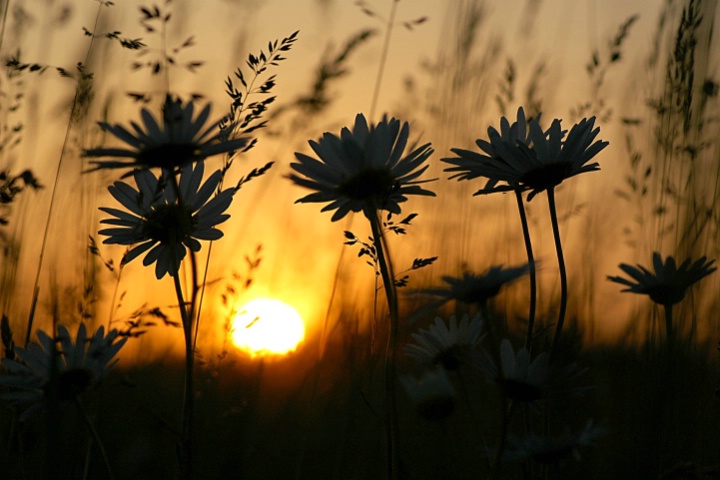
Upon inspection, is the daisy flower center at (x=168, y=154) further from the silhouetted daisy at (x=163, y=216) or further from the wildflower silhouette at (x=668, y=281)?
the wildflower silhouette at (x=668, y=281)

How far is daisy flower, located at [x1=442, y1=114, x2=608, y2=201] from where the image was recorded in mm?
926

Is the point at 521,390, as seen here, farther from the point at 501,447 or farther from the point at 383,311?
the point at 383,311

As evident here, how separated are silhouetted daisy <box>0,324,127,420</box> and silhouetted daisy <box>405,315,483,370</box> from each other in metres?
0.36

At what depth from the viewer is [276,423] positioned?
202 cm

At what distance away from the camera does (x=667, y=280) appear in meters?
1.02

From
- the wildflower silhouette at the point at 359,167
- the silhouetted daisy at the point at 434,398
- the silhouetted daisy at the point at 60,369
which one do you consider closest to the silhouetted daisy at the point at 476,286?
the wildflower silhouette at the point at 359,167

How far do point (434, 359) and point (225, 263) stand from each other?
0.93 meters

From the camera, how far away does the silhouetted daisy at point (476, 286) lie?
818 mm

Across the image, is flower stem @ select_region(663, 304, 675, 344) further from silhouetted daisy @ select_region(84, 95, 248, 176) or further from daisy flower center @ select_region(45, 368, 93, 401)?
daisy flower center @ select_region(45, 368, 93, 401)

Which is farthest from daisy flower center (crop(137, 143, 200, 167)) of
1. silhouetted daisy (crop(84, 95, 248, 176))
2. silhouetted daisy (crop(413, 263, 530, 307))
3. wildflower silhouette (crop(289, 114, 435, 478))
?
silhouetted daisy (crop(413, 263, 530, 307))

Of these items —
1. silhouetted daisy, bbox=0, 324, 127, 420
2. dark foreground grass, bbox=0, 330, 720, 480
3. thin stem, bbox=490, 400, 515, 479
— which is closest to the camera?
thin stem, bbox=490, 400, 515, 479

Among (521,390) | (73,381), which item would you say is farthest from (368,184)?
(73,381)

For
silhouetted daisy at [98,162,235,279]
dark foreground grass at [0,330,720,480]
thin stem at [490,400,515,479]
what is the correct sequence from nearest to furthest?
thin stem at [490,400,515,479]
silhouetted daisy at [98,162,235,279]
dark foreground grass at [0,330,720,480]

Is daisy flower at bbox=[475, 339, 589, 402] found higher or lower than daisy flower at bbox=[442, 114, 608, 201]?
lower
